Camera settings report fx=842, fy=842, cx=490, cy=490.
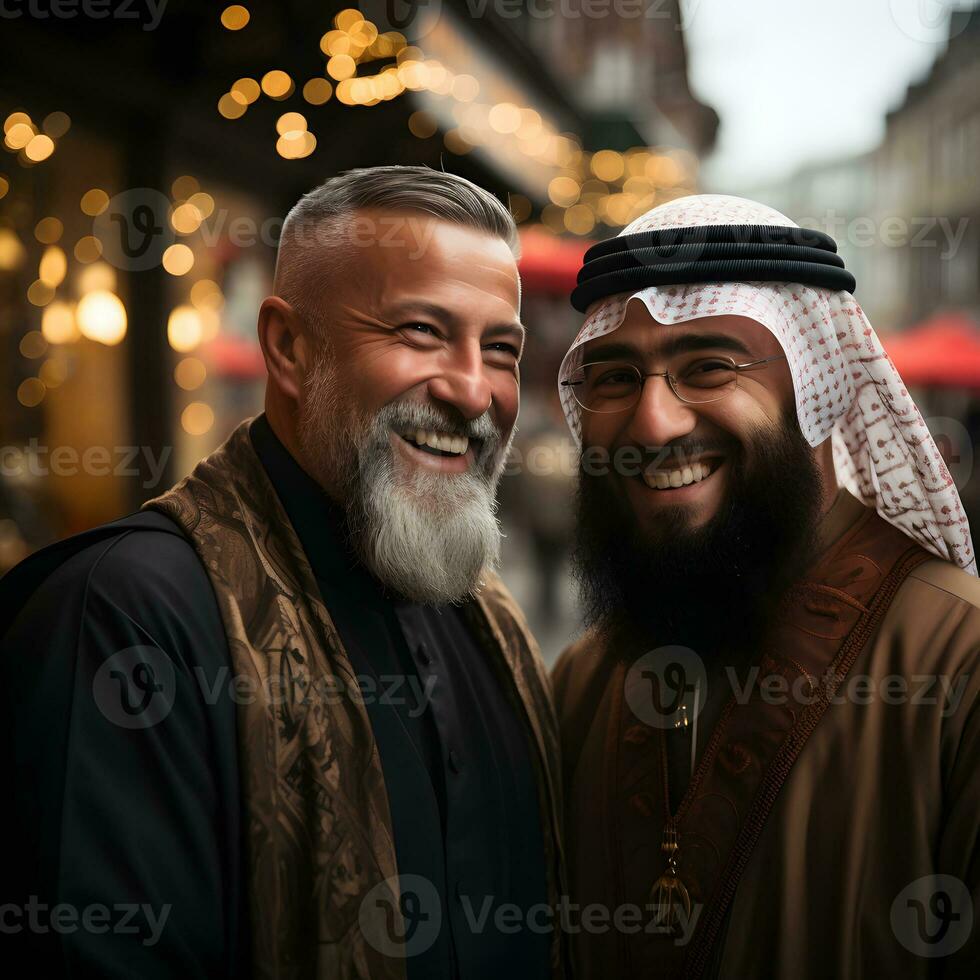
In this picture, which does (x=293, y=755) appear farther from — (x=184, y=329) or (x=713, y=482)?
(x=184, y=329)

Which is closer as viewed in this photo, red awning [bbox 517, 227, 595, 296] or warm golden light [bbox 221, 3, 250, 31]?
warm golden light [bbox 221, 3, 250, 31]

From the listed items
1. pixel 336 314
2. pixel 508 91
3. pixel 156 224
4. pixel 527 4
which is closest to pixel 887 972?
pixel 336 314

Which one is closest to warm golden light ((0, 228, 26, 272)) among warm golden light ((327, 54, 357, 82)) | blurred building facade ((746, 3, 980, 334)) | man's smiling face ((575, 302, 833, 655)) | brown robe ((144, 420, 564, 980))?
warm golden light ((327, 54, 357, 82))

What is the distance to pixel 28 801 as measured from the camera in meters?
1.37

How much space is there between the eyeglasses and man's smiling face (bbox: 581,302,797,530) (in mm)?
11

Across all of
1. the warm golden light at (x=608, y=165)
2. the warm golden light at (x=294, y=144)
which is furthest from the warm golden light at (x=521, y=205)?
the warm golden light at (x=294, y=144)

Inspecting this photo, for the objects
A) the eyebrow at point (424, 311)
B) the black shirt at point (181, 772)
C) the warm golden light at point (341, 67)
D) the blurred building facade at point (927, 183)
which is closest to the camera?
the black shirt at point (181, 772)

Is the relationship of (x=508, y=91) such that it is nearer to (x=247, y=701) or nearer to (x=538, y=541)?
(x=538, y=541)

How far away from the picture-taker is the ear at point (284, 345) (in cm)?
193

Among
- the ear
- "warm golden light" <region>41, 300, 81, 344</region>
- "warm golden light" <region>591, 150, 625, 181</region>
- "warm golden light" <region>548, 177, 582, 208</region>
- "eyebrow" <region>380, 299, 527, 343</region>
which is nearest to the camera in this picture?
"eyebrow" <region>380, 299, 527, 343</region>

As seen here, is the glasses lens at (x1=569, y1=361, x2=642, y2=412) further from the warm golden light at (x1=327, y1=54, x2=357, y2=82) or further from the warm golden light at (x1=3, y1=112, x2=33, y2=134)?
the warm golden light at (x1=327, y1=54, x2=357, y2=82)

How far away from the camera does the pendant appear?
1697 mm

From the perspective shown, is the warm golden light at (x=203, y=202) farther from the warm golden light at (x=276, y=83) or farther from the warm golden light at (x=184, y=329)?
the warm golden light at (x=276, y=83)

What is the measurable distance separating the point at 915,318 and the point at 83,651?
57.0ft
